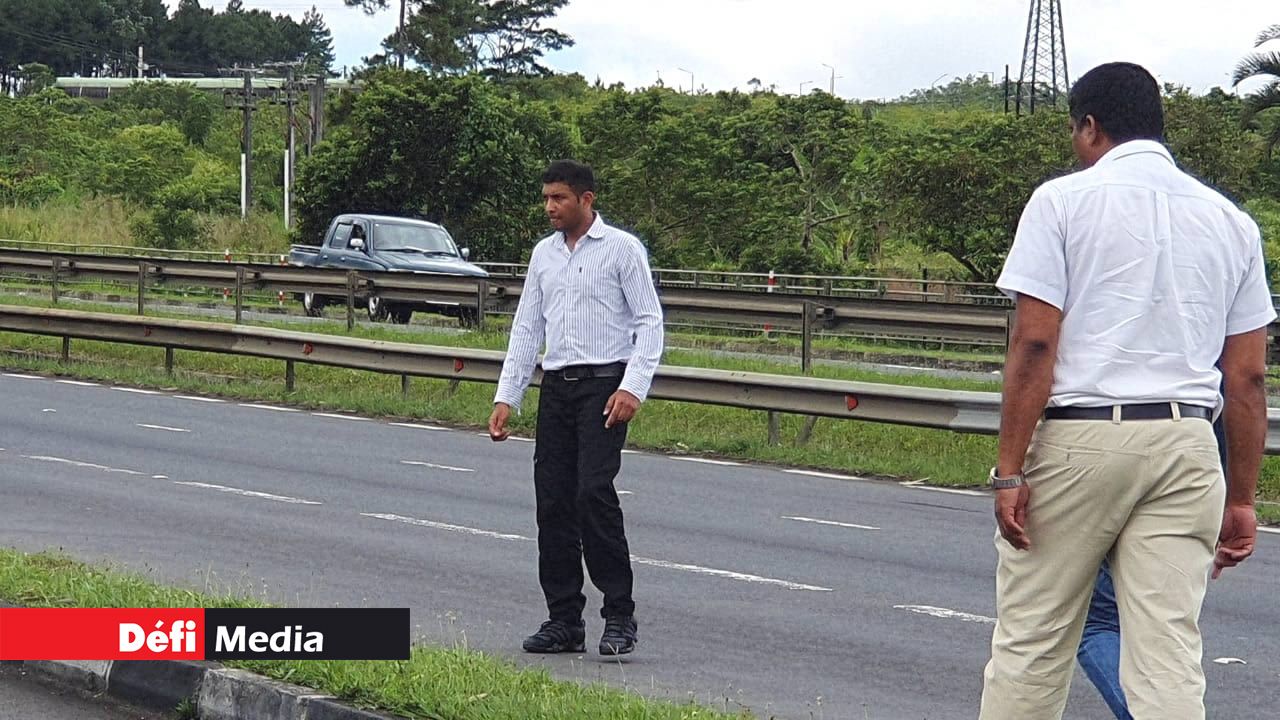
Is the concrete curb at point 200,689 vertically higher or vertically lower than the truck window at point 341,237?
lower

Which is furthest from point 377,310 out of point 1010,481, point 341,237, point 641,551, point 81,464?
point 1010,481

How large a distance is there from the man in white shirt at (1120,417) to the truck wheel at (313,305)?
1102 inches

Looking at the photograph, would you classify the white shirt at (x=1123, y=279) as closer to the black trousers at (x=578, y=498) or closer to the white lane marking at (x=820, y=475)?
the black trousers at (x=578, y=498)

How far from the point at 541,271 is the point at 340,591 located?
2.06 m

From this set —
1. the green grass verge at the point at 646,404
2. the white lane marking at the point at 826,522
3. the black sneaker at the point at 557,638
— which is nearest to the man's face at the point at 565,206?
the black sneaker at the point at 557,638

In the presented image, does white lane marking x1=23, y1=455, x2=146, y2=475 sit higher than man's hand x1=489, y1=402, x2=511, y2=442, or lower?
lower

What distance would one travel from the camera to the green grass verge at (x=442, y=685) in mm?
5730

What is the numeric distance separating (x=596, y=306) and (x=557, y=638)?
1.32m

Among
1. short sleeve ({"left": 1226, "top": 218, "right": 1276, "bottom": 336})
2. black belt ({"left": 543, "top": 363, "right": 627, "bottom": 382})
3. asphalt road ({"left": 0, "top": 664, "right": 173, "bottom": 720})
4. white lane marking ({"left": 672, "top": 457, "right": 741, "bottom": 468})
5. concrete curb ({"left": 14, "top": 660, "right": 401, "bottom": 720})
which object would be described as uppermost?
short sleeve ({"left": 1226, "top": 218, "right": 1276, "bottom": 336})

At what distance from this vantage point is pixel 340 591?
28.9 feet

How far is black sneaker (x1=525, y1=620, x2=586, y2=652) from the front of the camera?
7.43 meters

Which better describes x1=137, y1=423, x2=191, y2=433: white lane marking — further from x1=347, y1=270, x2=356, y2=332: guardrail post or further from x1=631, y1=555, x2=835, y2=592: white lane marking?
x1=631, y1=555, x2=835, y2=592: white lane marking

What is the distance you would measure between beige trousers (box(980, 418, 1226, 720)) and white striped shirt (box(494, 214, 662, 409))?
2.95 m

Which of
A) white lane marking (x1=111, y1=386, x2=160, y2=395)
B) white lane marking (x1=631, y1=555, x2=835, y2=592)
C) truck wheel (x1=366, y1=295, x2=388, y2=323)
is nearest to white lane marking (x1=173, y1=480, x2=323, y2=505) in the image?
white lane marking (x1=631, y1=555, x2=835, y2=592)
